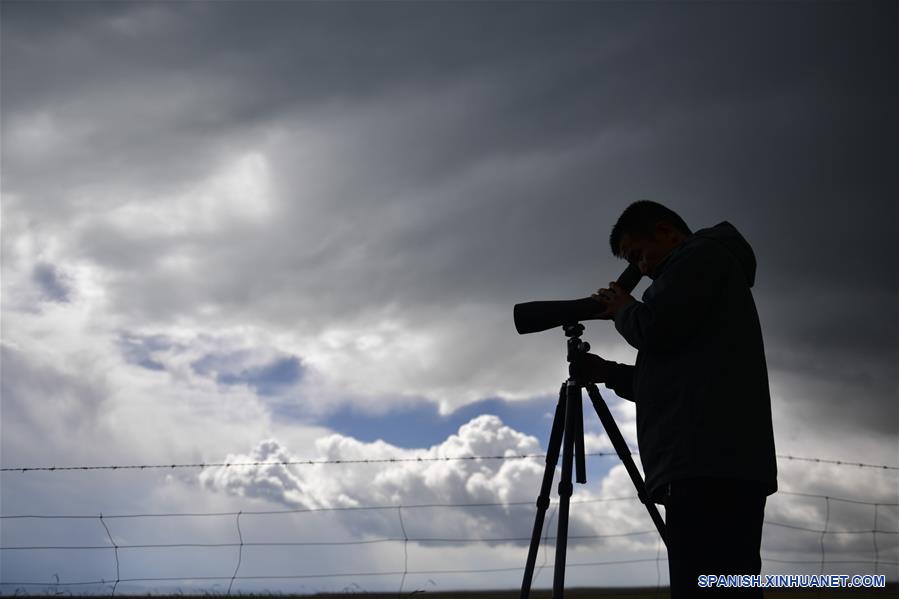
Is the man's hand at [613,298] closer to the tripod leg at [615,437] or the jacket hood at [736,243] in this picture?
the jacket hood at [736,243]

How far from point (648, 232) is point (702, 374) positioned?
26.9 inches

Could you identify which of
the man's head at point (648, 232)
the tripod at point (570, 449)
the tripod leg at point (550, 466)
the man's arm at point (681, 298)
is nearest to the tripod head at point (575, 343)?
the tripod at point (570, 449)

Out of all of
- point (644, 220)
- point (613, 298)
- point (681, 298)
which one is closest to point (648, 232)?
point (644, 220)

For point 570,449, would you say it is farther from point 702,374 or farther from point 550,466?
point 702,374

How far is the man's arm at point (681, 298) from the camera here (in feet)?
7.80

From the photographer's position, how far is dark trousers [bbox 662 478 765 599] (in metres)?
2.20

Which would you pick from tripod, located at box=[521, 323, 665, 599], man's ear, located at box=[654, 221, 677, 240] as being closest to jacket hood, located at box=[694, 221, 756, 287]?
man's ear, located at box=[654, 221, 677, 240]

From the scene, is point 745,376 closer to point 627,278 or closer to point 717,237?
point 717,237

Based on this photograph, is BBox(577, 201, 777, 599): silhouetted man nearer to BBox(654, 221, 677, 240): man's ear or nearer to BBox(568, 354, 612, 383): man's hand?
BBox(654, 221, 677, 240): man's ear

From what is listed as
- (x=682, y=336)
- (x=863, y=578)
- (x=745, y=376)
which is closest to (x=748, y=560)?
(x=745, y=376)

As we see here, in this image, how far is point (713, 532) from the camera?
2215 millimetres

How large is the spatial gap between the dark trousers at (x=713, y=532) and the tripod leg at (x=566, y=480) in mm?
805

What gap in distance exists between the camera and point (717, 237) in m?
2.58

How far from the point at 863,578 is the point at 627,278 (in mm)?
2075
